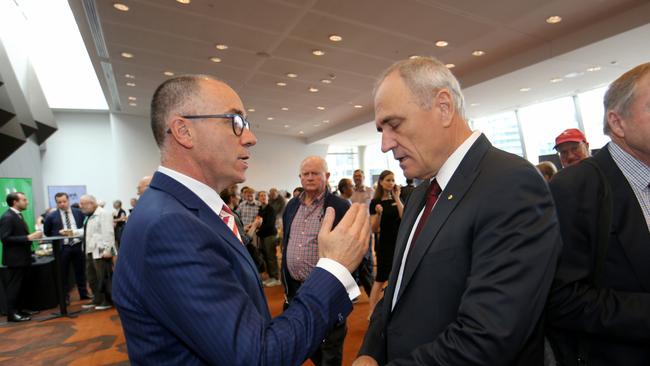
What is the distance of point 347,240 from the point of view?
0.99 metres

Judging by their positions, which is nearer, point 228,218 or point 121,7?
point 228,218

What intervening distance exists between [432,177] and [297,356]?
74 cm

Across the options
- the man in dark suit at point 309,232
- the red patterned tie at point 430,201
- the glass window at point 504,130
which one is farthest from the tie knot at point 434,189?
the glass window at point 504,130

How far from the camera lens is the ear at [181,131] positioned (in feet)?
3.53

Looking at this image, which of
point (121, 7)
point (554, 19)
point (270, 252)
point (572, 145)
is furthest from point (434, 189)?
point (270, 252)

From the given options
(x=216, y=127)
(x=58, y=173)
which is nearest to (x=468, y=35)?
(x=216, y=127)

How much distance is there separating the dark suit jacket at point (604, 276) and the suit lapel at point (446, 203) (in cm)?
41

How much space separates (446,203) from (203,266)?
680mm

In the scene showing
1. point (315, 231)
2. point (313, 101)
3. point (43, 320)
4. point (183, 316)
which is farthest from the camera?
point (313, 101)

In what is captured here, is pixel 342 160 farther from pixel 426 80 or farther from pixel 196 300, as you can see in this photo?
pixel 196 300

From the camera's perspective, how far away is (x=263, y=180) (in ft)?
49.4

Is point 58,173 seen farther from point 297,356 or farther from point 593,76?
point 593,76

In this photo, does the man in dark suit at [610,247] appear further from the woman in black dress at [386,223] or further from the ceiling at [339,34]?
the ceiling at [339,34]

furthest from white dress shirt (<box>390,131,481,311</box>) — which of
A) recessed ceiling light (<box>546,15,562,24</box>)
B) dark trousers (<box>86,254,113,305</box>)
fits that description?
dark trousers (<box>86,254,113,305</box>)
